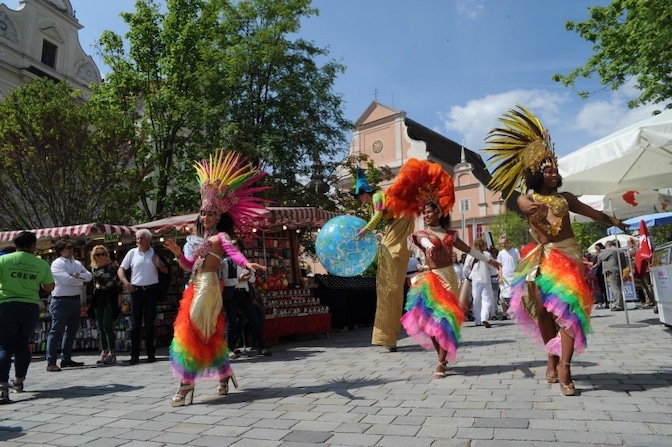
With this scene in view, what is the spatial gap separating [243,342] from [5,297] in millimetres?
3998

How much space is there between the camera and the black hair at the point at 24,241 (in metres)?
5.49

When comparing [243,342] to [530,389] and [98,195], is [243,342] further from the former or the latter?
[98,195]

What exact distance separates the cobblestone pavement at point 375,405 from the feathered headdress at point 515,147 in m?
1.95

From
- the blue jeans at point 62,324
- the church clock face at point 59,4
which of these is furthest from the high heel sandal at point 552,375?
the church clock face at point 59,4

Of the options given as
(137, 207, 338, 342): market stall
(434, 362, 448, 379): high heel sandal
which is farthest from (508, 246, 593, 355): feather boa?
(137, 207, 338, 342): market stall

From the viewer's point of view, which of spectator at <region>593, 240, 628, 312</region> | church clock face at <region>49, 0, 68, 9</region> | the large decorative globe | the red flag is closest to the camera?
the large decorative globe

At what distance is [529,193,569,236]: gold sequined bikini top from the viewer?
13.8ft

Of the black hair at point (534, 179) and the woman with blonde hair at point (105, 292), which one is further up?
the black hair at point (534, 179)

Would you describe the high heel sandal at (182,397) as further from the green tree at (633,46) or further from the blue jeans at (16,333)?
the green tree at (633,46)

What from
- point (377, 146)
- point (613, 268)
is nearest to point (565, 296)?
point (613, 268)

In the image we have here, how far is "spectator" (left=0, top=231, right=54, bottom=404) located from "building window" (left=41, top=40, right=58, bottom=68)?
2600cm

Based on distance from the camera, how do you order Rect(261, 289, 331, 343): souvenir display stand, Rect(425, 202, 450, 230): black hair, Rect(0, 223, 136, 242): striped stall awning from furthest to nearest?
Rect(0, 223, 136, 242): striped stall awning < Rect(261, 289, 331, 343): souvenir display stand < Rect(425, 202, 450, 230): black hair

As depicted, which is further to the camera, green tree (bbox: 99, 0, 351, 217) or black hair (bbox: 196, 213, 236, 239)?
green tree (bbox: 99, 0, 351, 217)

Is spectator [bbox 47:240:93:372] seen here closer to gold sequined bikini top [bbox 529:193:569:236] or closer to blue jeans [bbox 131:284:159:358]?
blue jeans [bbox 131:284:159:358]
